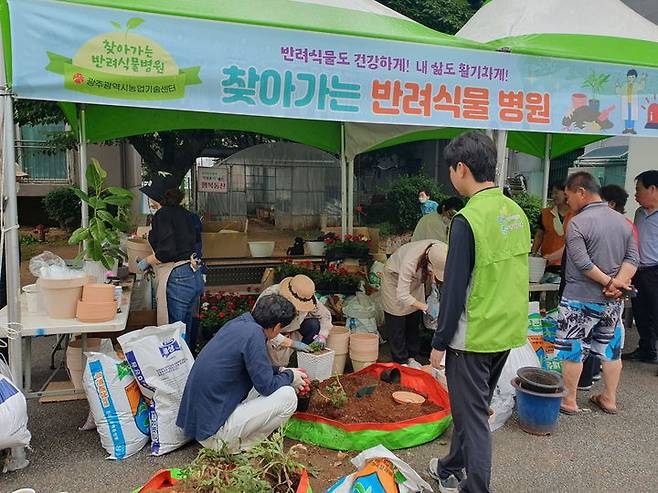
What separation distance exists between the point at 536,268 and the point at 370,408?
2.31 metres

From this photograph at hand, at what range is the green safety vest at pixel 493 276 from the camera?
7.54ft

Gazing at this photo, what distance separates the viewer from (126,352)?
9.84 feet

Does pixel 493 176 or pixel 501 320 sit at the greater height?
pixel 493 176

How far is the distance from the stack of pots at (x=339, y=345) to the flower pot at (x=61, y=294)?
6.23 ft

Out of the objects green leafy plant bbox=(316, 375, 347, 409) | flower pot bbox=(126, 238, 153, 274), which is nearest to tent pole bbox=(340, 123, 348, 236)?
flower pot bbox=(126, 238, 153, 274)

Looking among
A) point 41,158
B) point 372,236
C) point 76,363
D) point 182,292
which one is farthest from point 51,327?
point 41,158

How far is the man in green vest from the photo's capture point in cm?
230

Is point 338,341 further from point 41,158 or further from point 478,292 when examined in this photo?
point 41,158

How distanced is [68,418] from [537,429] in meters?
3.17

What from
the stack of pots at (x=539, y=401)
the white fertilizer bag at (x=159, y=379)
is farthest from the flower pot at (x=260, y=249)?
the stack of pots at (x=539, y=401)

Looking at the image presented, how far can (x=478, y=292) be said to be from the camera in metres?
2.33

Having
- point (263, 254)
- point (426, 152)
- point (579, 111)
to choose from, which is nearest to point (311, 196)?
point (426, 152)

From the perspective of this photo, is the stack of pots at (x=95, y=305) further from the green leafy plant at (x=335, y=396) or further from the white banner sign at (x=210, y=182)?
the white banner sign at (x=210, y=182)

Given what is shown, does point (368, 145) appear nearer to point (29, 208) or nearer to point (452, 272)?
point (452, 272)
